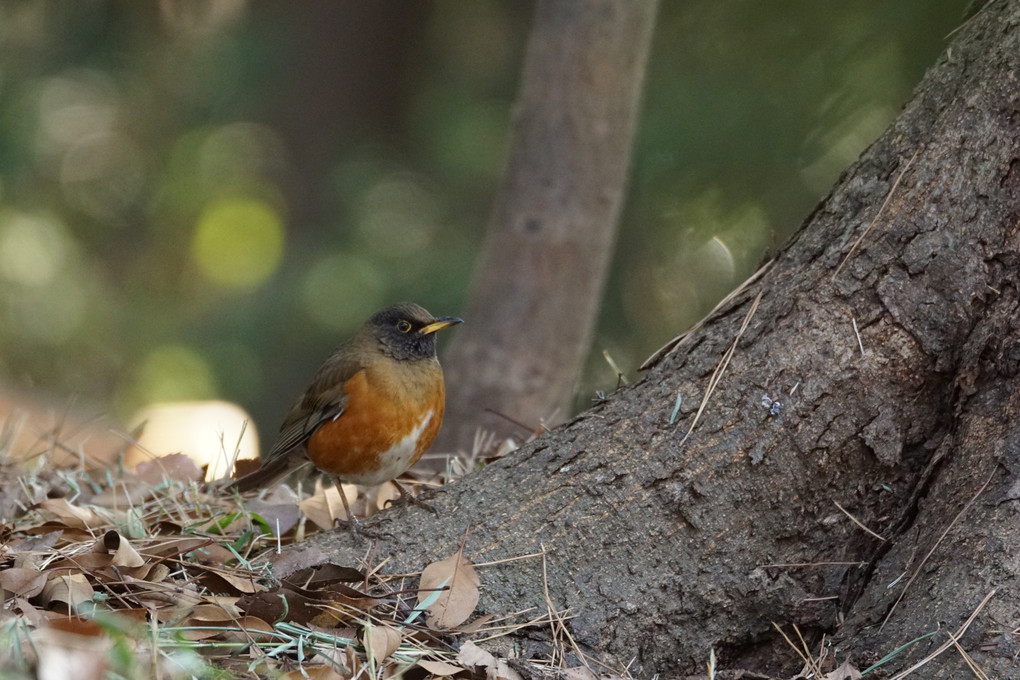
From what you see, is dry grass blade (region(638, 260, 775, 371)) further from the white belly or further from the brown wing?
the brown wing

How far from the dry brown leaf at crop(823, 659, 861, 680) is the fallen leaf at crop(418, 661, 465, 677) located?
0.89 m

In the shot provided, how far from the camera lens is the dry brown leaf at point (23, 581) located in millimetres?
2340

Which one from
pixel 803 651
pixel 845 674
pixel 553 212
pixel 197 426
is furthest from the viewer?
pixel 197 426

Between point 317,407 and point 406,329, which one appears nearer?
point 317,407

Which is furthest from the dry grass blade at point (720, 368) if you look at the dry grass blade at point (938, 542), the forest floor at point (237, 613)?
the dry grass blade at point (938, 542)

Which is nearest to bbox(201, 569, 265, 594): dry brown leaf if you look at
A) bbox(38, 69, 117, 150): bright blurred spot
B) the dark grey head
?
the dark grey head

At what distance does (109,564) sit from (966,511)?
2125 millimetres

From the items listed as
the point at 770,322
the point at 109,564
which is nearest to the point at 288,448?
the point at 109,564

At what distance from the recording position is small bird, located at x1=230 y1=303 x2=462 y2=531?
3.78 metres

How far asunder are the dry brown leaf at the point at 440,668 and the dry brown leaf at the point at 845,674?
892 millimetres

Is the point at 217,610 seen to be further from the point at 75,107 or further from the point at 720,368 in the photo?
the point at 75,107

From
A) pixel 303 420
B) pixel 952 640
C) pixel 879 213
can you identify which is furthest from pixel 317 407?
pixel 952 640

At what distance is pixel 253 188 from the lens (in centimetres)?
884

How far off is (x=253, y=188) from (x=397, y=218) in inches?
59.1
